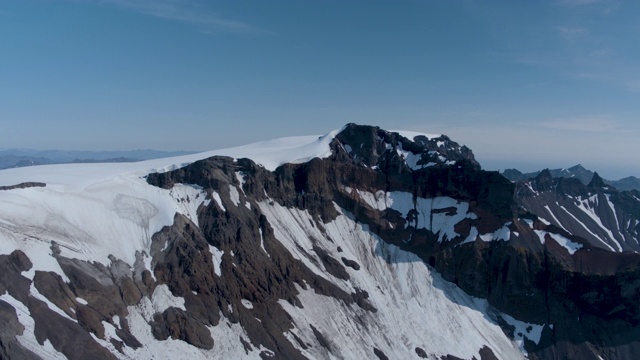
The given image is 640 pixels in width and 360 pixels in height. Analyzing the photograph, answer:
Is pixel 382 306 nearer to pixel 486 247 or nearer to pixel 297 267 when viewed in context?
pixel 297 267

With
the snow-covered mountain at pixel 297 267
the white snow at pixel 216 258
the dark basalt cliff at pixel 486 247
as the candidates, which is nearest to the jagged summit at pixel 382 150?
the dark basalt cliff at pixel 486 247

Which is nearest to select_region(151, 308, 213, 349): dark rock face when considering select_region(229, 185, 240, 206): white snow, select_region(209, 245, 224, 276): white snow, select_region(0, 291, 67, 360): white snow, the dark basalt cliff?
select_region(209, 245, 224, 276): white snow

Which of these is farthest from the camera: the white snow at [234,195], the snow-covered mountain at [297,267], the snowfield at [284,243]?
the white snow at [234,195]

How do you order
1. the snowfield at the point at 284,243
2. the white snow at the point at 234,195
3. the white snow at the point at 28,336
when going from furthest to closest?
the white snow at the point at 234,195 < the snowfield at the point at 284,243 < the white snow at the point at 28,336

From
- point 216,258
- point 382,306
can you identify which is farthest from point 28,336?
point 382,306

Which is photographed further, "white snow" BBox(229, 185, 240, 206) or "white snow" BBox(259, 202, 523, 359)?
"white snow" BBox(229, 185, 240, 206)

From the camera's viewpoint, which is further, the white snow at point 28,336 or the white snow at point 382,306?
the white snow at point 382,306

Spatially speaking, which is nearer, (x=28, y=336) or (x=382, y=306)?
(x=28, y=336)

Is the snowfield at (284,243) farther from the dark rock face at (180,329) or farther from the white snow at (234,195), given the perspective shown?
the white snow at (234,195)

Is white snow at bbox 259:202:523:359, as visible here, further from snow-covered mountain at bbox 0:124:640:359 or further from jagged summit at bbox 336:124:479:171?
jagged summit at bbox 336:124:479:171

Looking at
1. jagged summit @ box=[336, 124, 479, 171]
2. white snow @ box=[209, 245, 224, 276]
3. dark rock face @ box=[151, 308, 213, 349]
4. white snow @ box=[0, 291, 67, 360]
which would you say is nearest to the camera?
white snow @ box=[0, 291, 67, 360]
